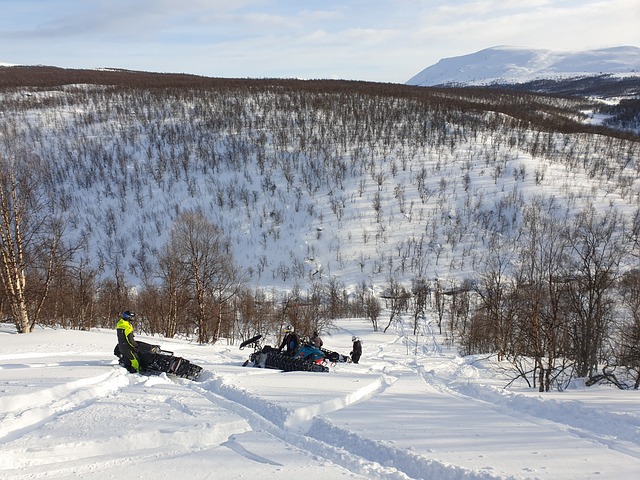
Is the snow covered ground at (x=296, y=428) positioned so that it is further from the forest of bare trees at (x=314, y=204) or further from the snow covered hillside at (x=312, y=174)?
the snow covered hillside at (x=312, y=174)

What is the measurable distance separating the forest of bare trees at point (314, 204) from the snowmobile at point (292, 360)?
11.0m

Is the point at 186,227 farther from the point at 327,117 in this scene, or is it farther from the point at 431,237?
the point at 327,117

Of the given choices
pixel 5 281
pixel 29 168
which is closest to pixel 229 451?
pixel 5 281

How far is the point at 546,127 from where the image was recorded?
84.6m

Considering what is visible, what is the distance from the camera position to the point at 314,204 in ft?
197

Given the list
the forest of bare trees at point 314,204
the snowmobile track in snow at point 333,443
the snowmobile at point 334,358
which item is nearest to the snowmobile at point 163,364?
the snowmobile track in snow at point 333,443

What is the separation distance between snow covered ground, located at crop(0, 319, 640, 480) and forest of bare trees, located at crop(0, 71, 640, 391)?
44.3 ft

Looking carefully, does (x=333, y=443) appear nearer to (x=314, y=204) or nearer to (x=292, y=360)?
(x=292, y=360)

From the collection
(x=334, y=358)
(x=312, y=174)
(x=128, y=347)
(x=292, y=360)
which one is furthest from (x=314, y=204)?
(x=128, y=347)

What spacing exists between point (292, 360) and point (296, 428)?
6.27 m

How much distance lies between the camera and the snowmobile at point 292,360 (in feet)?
44.8

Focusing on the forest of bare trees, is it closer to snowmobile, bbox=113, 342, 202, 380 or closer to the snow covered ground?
snowmobile, bbox=113, 342, 202, 380

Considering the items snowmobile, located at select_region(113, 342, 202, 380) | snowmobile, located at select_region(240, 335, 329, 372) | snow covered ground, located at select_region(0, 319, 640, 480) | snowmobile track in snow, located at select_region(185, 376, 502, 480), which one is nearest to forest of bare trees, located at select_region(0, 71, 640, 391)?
snowmobile, located at select_region(240, 335, 329, 372)

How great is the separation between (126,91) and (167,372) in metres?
100
